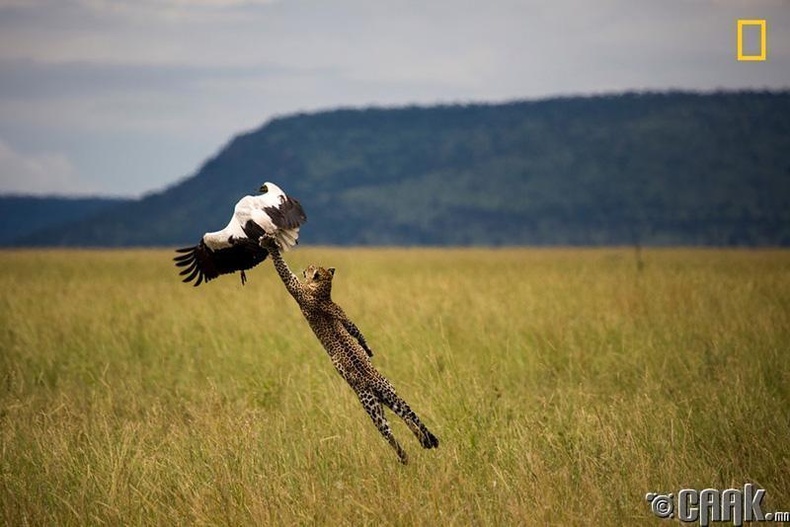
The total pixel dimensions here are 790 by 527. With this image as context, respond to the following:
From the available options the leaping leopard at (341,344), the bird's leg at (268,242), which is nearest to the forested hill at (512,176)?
the leaping leopard at (341,344)

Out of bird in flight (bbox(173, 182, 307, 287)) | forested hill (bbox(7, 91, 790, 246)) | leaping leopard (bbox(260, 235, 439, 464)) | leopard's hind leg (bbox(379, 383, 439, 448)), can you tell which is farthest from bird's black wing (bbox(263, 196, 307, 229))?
forested hill (bbox(7, 91, 790, 246))

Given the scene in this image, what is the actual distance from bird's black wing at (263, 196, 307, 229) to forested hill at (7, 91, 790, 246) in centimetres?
11203

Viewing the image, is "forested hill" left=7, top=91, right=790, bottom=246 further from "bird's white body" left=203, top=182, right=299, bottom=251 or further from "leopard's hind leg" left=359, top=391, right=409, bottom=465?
"bird's white body" left=203, top=182, right=299, bottom=251

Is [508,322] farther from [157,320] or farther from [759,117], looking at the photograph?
[759,117]

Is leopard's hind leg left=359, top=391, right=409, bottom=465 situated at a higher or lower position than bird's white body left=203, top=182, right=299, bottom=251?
lower

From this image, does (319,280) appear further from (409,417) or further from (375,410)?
(409,417)

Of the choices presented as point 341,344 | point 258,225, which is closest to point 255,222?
point 258,225

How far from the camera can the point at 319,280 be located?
16.3 feet

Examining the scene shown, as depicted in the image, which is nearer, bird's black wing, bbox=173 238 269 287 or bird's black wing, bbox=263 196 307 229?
bird's black wing, bbox=263 196 307 229

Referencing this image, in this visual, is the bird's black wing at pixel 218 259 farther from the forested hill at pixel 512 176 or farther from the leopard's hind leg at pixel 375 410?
the forested hill at pixel 512 176

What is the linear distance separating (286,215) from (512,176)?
497 ft

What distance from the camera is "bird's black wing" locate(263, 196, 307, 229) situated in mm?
4766

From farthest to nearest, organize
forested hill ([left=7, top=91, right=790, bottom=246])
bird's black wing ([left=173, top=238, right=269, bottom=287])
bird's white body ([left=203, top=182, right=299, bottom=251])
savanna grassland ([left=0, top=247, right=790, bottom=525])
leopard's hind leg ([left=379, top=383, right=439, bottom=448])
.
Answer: forested hill ([left=7, top=91, right=790, bottom=246]) → savanna grassland ([left=0, top=247, right=790, bottom=525]) → bird's black wing ([left=173, top=238, right=269, bottom=287]) → leopard's hind leg ([left=379, top=383, right=439, bottom=448]) → bird's white body ([left=203, top=182, right=299, bottom=251])

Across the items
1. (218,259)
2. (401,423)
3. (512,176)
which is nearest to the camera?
(218,259)
